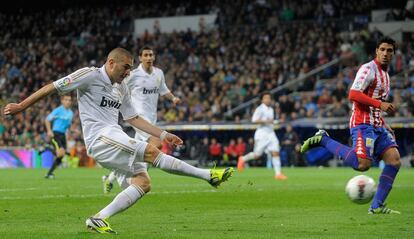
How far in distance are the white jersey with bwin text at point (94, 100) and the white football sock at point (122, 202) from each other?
2.37ft

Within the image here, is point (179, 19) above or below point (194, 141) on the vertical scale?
above

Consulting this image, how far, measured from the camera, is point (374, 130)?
41.4 ft

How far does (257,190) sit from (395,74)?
21.3m

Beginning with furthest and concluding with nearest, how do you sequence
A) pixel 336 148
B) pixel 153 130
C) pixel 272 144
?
pixel 272 144
pixel 336 148
pixel 153 130

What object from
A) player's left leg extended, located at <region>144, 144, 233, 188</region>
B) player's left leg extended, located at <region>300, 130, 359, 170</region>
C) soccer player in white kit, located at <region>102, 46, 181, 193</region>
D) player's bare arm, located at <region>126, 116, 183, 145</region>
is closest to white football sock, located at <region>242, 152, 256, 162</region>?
soccer player in white kit, located at <region>102, 46, 181, 193</region>

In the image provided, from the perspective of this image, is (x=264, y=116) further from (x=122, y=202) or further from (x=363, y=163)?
(x=122, y=202)

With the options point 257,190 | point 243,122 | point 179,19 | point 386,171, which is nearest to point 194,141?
point 243,122

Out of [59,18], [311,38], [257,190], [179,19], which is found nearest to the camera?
[257,190]

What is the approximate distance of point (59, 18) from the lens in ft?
181

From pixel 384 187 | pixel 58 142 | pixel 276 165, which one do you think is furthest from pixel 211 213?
pixel 58 142

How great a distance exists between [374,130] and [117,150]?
4402 mm

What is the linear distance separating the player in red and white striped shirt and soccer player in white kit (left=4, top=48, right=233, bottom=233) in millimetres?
3413

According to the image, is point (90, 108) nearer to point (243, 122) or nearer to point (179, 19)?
point (243, 122)

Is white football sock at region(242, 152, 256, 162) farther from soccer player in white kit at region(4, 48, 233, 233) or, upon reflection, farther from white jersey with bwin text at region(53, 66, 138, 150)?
white jersey with bwin text at region(53, 66, 138, 150)
